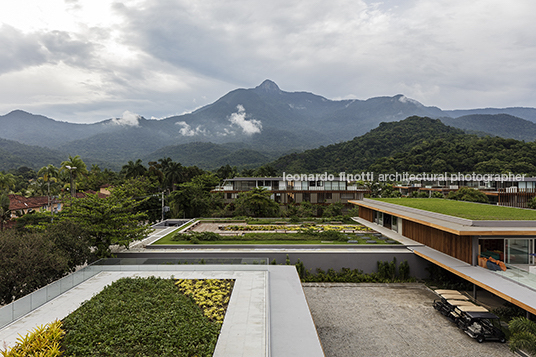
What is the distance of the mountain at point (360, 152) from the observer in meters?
75.6

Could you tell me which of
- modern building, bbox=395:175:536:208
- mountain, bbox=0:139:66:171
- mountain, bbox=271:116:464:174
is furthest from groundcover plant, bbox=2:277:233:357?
mountain, bbox=0:139:66:171

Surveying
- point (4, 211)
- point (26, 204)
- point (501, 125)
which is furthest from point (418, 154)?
point (501, 125)

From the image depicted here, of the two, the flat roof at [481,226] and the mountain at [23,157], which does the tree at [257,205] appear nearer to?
the flat roof at [481,226]

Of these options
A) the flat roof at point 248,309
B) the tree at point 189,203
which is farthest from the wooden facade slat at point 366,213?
the tree at point 189,203

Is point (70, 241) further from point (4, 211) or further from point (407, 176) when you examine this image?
point (407, 176)

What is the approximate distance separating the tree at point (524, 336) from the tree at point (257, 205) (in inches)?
938

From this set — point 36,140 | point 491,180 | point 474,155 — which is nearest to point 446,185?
point 491,180

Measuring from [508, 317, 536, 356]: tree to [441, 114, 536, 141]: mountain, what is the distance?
5239 inches

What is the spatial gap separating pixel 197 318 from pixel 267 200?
23.7 metres

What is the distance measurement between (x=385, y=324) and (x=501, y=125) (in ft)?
606

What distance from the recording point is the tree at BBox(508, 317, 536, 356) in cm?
914

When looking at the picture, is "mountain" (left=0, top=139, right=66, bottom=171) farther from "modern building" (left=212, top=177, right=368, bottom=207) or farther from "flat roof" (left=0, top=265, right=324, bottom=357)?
"flat roof" (left=0, top=265, right=324, bottom=357)

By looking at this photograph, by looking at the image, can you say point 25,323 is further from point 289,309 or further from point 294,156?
point 294,156

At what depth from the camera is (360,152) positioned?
8000cm
